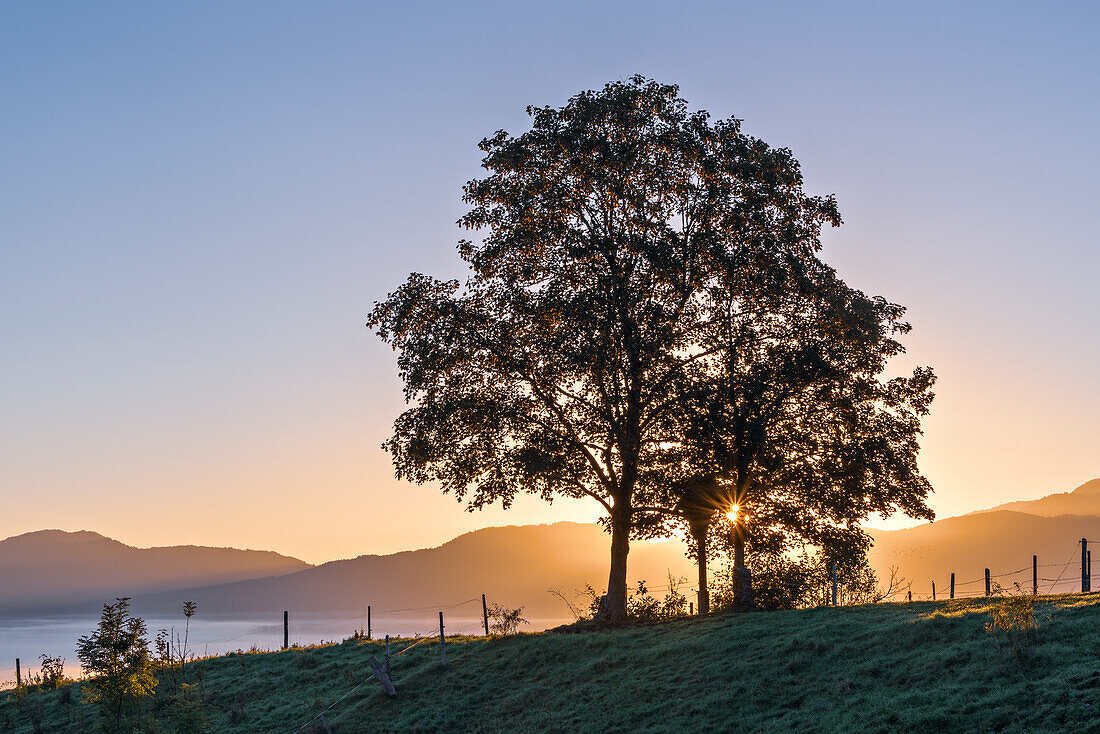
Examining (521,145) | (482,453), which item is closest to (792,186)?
(521,145)

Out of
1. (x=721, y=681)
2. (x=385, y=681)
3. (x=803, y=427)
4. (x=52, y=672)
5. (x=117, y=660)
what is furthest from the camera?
(x=52, y=672)

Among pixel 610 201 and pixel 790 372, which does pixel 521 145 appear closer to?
pixel 610 201

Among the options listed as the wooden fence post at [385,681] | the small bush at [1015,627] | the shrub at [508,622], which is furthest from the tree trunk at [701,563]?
the small bush at [1015,627]

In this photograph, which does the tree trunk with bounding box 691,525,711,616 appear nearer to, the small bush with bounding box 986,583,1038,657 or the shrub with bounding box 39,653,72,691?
the small bush with bounding box 986,583,1038,657

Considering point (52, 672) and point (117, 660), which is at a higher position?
point (117, 660)

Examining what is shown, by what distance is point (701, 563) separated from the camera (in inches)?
1497

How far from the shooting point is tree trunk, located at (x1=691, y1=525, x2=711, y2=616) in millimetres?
37234

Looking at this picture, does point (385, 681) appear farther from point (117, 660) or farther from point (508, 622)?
point (117, 660)

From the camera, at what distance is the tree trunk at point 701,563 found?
1466 inches

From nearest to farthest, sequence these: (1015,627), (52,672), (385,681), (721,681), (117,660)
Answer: (1015,627), (721,681), (117,660), (385,681), (52,672)

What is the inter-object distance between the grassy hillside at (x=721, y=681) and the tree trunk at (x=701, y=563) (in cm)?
483

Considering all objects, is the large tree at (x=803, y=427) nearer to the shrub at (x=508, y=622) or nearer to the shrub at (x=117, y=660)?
the shrub at (x=508, y=622)

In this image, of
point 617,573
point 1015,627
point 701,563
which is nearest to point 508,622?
point 617,573

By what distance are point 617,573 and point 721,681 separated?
12.3 m
